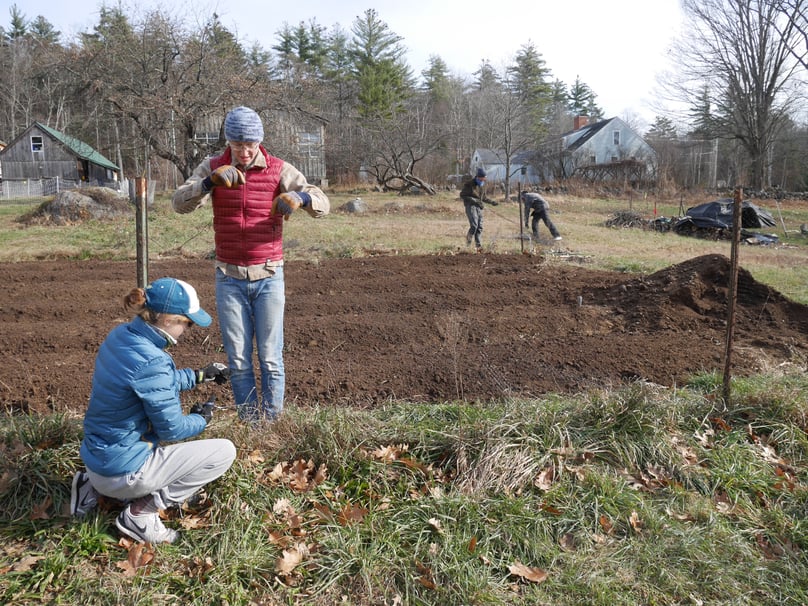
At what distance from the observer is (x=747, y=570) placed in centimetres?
283

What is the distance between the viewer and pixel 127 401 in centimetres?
266

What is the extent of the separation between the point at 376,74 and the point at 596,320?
3894 cm

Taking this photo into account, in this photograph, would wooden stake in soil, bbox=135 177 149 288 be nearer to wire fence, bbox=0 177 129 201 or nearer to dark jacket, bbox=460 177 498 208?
dark jacket, bbox=460 177 498 208

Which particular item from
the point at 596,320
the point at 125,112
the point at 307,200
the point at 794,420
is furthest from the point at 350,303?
the point at 125,112

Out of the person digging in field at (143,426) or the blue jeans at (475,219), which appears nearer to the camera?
the person digging in field at (143,426)

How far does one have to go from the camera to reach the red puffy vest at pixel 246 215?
12.1ft

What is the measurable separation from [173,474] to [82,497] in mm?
479

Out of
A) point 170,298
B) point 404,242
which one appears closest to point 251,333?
point 170,298

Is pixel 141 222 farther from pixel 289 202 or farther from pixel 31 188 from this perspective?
pixel 31 188

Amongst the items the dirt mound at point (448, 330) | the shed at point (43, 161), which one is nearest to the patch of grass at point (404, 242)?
the dirt mound at point (448, 330)

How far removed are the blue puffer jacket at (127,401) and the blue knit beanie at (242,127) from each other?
130 centimetres

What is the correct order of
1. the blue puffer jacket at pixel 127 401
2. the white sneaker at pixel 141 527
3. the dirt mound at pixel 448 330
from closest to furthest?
the blue puffer jacket at pixel 127 401 < the white sneaker at pixel 141 527 < the dirt mound at pixel 448 330

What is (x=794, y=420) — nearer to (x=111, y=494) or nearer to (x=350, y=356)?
(x=350, y=356)

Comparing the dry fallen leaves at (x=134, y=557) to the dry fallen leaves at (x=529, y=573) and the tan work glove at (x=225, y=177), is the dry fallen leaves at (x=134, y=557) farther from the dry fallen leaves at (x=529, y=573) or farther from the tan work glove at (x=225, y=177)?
the tan work glove at (x=225, y=177)
